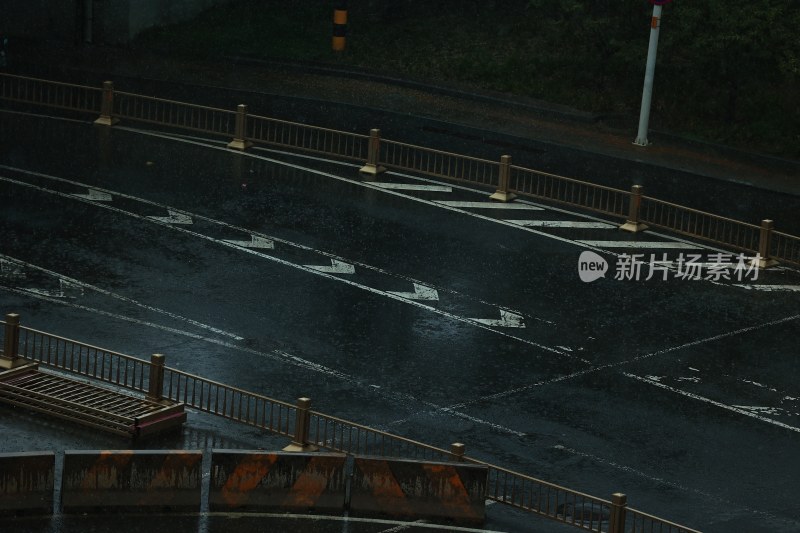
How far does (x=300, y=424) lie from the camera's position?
21.0 m

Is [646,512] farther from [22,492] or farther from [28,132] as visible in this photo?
[28,132]

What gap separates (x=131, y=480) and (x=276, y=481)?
5.89 feet

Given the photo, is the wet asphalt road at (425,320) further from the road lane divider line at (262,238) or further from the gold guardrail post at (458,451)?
the gold guardrail post at (458,451)

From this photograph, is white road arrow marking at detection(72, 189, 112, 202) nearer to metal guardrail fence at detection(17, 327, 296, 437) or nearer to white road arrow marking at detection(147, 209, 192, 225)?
white road arrow marking at detection(147, 209, 192, 225)

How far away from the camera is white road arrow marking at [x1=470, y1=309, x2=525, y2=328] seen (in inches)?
1032

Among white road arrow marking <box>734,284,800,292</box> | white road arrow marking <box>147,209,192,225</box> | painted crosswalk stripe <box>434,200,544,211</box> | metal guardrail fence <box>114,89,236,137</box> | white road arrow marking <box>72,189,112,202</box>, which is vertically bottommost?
white road arrow marking <box>734,284,800,292</box>

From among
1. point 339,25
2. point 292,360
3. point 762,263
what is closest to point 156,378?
point 292,360

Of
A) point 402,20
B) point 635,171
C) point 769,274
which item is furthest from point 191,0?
point 769,274

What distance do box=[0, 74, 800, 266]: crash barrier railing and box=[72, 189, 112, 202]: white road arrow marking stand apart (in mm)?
3279

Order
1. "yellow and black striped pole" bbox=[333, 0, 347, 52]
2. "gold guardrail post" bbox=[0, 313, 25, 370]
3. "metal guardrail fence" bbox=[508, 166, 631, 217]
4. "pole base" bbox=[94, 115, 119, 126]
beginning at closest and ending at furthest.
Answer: "gold guardrail post" bbox=[0, 313, 25, 370]
"metal guardrail fence" bbox=[508, 166, 631, 217]
"pole base" bbox=[94, 115, 119, 126]
"yellow and black striped pole" bbox=[333, 0, 347, 52]

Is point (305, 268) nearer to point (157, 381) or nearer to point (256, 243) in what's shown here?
point (256, 243)

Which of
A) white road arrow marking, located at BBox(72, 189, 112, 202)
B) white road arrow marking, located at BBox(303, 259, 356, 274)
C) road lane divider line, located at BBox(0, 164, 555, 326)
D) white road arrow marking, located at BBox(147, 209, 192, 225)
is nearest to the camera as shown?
road lane divider line, located at BBox(0, 164, 555, 326)

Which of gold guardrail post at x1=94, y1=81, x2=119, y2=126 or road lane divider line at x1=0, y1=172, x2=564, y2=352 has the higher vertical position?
gold guardrail post at x1=94, y1=81, x2=119, y2=126

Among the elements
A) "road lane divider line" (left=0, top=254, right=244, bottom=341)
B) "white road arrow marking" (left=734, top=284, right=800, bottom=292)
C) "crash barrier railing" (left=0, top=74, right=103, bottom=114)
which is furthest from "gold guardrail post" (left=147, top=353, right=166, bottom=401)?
"crash barrier railing" (left=0, top=74, right=103, bottom=114)
